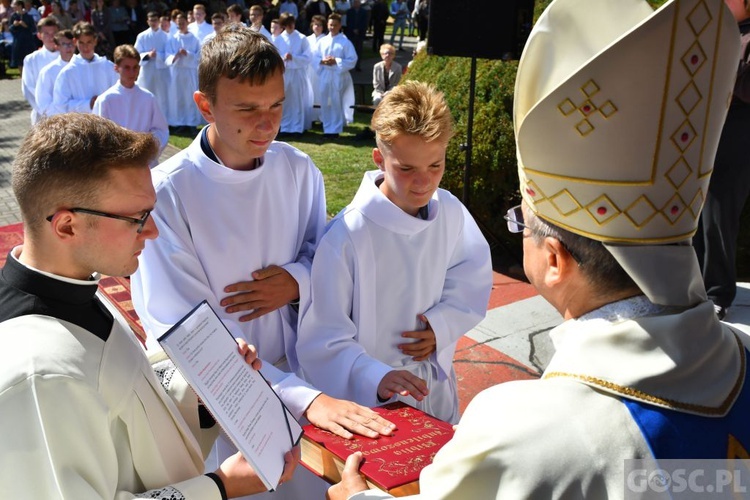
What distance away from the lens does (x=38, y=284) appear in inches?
67.3

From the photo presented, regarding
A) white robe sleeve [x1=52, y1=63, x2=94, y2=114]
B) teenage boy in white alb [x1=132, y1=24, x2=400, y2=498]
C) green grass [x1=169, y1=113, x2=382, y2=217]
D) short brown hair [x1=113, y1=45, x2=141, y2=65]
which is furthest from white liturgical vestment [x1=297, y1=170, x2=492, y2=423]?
white robe sleeve [x1=52, y1=63, x2=94, y2=114]

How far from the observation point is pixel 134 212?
1.87 m

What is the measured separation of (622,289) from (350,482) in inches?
33.2

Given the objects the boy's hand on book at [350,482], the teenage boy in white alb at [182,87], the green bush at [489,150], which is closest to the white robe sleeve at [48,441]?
the boy's hand on book at [350,482]

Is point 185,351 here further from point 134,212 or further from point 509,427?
point 509,427

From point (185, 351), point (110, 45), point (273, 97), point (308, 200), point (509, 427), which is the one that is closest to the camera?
point (509, 427)

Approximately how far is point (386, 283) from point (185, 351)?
111 centimetres

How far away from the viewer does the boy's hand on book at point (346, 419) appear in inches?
83.0

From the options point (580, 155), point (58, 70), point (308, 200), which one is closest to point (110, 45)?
point (58, 70)

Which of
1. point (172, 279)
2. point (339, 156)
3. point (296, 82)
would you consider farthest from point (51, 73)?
point (172, 279)

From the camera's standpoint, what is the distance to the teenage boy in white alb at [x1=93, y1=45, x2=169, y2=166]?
7.60 m

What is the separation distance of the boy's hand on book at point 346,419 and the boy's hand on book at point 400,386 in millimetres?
219

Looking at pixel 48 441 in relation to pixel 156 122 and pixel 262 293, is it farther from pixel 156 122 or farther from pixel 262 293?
pixel 156 122

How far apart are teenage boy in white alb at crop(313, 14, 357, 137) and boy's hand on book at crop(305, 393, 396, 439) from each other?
41.7 feet
